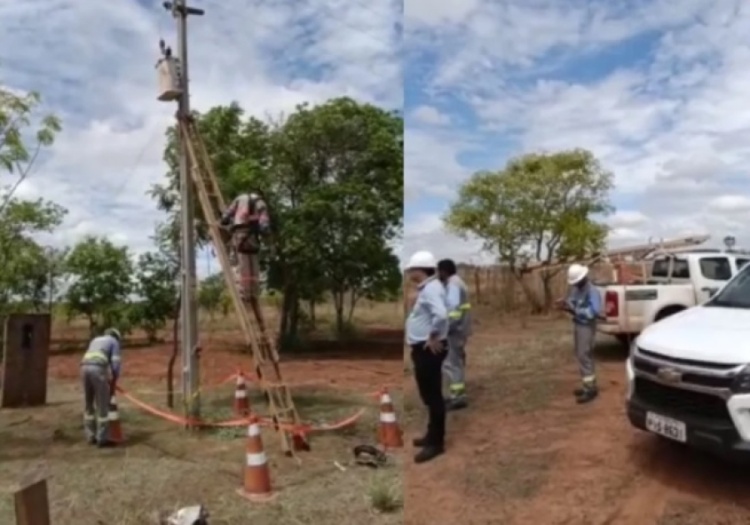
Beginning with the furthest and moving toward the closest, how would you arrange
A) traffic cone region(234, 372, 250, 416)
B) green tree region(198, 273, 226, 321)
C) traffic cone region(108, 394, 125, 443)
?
green tree region(198, 273, 226, 321), traffic cone region(234, 372, 250, 416), traffic cone region(108, 394, 125, 443)

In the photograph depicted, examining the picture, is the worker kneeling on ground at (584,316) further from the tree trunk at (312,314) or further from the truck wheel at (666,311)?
the tree trunk at (312,314)

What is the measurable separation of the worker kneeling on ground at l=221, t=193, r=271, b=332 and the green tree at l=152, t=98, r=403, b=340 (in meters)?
6.70

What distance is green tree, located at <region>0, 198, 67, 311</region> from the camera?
12688mm

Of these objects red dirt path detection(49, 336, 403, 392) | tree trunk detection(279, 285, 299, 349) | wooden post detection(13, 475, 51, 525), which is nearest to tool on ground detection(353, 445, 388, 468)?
wooden post detection(13, 475, 51, 525)

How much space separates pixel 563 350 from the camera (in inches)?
428

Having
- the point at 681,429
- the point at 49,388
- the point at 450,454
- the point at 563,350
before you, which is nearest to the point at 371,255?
the point at 563,350

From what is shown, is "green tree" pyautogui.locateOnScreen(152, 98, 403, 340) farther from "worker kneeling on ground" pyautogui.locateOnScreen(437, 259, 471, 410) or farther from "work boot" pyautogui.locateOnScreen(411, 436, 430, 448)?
"work boot" pyautogui.locateOnScreen(411, 436, 430, 448)

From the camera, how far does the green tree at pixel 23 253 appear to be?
1269 centimetres

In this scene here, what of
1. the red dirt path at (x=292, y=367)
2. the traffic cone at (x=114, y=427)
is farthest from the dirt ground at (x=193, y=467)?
the red dirt path at (x=292, y=367)

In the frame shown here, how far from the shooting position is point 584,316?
267 inches

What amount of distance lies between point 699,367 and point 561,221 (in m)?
13.7

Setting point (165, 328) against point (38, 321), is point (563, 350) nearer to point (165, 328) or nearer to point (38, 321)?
point (38, 321)

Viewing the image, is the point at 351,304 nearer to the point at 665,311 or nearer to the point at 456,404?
the point at 665,311

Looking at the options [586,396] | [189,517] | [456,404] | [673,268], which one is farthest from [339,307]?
[189,517]
